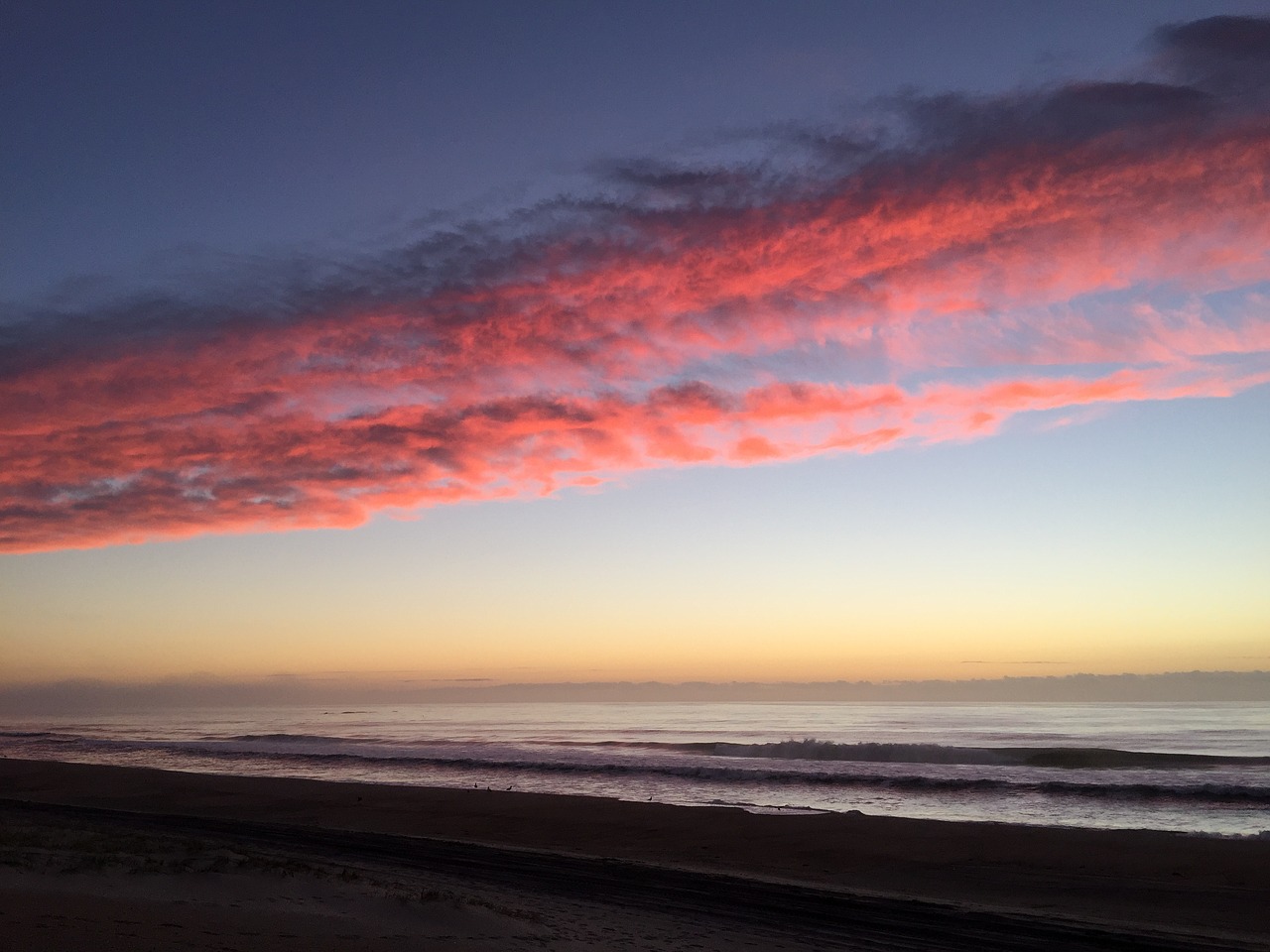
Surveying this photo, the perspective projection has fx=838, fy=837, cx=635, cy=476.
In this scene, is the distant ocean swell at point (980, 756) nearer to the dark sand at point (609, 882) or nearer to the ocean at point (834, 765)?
the ocean at point (834, 765)

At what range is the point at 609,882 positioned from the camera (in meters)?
15.7

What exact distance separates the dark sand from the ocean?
5.78m

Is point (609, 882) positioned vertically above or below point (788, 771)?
above

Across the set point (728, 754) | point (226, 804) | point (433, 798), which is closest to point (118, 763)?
point (226, 804)

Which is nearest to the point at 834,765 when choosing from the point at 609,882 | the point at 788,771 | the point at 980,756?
the point at 788,771

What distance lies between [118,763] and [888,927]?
48735 millimetres

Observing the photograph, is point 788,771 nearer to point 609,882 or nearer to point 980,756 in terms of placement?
point 980,756

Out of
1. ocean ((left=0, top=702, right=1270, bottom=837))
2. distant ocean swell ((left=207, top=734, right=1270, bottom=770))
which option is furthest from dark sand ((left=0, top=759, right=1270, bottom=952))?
distant ocean swell ((left=207, top=734, right=1270, bottom=770))

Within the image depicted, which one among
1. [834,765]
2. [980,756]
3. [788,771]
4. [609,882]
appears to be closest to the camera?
[609,882]

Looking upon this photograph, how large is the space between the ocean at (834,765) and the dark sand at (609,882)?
5.78 metres

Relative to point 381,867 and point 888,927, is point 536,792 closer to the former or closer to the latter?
point 381,867

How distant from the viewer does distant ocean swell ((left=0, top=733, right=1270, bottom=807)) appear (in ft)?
98.6

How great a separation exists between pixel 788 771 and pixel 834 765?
433 cm

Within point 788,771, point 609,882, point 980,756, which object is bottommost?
point 980,756
